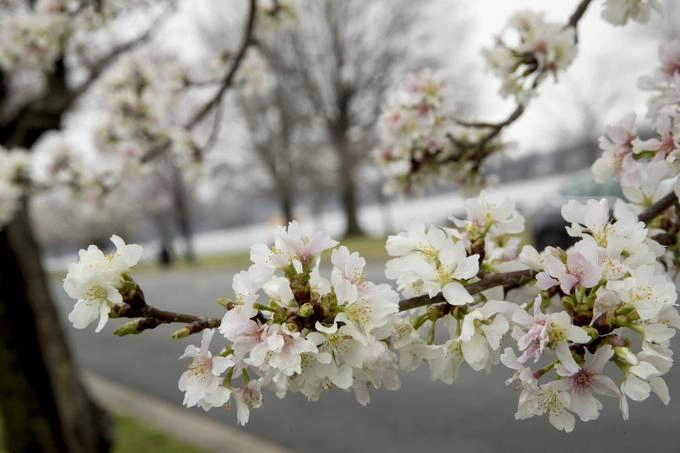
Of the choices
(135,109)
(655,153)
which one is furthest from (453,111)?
(135,109)

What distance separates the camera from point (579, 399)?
2.66ft

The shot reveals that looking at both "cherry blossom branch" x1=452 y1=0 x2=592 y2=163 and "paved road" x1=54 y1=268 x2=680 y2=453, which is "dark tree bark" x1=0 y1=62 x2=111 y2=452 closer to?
"paved road" x1=54 y1=268 x2=680 y2=453

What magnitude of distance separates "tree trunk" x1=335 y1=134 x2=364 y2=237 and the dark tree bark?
45.4ft

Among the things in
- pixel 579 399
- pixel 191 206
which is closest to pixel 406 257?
pixel 579 399

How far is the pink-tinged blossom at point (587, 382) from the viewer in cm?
78

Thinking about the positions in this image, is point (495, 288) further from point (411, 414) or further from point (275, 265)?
point (411, 414)

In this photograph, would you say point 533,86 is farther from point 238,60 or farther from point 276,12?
point 276,12

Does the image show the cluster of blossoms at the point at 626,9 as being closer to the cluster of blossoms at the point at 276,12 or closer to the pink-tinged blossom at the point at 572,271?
the pink-tinged blossom at the point at 572,271

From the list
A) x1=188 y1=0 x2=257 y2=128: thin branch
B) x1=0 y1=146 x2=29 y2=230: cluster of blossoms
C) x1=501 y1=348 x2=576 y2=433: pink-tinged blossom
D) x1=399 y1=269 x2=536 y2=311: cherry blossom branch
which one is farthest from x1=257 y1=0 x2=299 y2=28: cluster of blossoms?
x1=501 y1=348 x2=576 y2=433: pink-tinged blossom

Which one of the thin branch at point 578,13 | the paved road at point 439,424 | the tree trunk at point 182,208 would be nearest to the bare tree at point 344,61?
the tree trunk at point 182,208

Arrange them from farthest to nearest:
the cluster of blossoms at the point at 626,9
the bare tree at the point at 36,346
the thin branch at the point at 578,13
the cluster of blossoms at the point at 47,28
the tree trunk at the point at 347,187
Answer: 1. the tree trunk at the point at 347,187
2. the bare tree at the point at 36,346
3. the cluster of blossoms at the point at 47,28
4. the thin branch at the point at 578,13
5. the cluster of blossoms at the point at 626,9

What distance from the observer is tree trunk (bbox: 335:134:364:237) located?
699 inches

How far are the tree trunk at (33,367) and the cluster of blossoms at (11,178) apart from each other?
70cm

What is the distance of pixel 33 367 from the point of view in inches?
160
